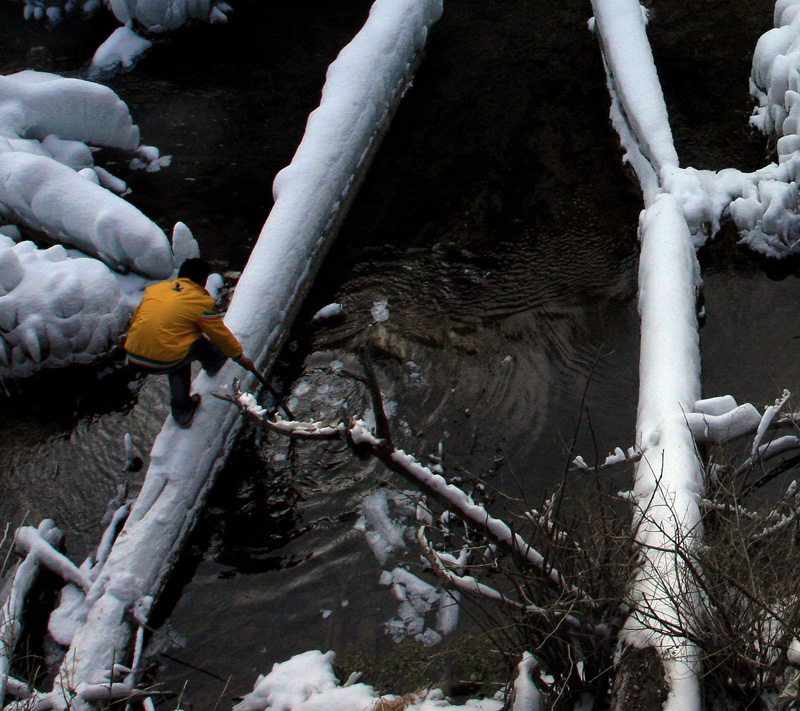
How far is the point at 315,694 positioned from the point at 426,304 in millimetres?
3801

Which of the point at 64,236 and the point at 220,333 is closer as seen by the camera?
the point at 220,333

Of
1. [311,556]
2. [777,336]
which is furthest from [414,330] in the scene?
[777,336]

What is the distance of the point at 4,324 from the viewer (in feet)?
22.7

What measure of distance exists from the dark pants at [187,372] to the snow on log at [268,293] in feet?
0.37

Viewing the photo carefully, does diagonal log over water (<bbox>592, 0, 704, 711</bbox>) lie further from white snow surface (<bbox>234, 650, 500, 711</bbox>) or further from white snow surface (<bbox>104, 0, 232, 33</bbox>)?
white snow surface (<bbox>104, 0, 232, 33</bbox>)

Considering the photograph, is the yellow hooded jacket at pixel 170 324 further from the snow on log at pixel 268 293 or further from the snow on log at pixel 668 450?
the snow on log at pixel 668 450

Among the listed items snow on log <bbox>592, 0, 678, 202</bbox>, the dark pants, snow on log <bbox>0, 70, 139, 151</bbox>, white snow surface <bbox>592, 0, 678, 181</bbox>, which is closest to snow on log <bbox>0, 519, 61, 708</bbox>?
the dark pants

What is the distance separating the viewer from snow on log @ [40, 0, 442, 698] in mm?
5180

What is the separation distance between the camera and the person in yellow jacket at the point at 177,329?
5.62m

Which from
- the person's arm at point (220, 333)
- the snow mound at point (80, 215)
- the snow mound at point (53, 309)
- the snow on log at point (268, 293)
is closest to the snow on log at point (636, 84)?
the snow on log at point (268, 293)

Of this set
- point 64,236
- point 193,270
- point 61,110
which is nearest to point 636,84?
point 193,270

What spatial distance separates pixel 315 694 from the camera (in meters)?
4.67

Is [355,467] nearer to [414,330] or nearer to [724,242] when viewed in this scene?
[414,330]

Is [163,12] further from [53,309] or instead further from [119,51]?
[53,309]
